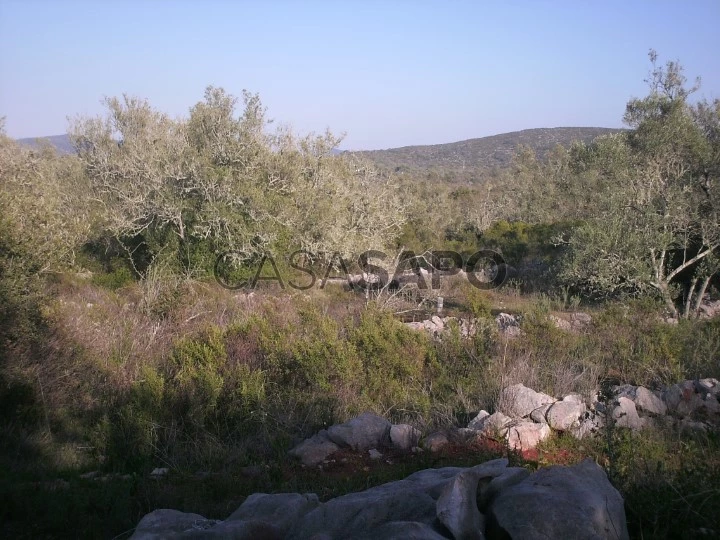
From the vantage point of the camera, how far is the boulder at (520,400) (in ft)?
21.4

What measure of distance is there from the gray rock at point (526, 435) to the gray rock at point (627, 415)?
0.75 m

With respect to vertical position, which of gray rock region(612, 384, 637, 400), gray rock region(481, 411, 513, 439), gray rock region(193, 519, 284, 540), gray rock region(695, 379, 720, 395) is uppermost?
gray rock region(193, 519, 284, 540)

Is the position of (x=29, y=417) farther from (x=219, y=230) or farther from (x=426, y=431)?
(x=219, y=230)

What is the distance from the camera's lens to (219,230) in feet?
48.8

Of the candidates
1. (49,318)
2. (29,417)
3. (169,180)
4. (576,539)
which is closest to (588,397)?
(576,539)

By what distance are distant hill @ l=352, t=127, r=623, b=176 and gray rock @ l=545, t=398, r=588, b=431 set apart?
57.9m

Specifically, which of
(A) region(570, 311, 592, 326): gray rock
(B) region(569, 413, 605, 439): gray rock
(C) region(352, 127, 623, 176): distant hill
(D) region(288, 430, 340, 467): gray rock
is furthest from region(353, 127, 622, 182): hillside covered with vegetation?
(D) region(288, 430, 340, 467): gray rock

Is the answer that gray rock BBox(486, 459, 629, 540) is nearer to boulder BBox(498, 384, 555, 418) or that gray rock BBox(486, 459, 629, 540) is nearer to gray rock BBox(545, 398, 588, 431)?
gray rock BBox(545, 398, 588, 431)

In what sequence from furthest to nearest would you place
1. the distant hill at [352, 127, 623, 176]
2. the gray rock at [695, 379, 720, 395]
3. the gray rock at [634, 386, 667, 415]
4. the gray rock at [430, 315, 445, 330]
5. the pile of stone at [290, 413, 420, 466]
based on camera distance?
the distant hill at [352, 127, 623, 176] < the gray rock at [430, 315, 445, 330] < the gray rock at [695, 379, 720, 395] < the gray rock at [634, 386, 667, 415] < the pile of stone at [290, 413, 420, 466]

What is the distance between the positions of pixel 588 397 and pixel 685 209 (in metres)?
8.07

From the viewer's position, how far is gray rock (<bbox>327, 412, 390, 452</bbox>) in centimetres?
605

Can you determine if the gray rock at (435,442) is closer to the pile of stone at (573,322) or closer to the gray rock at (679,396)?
the gray rock at (679,396)

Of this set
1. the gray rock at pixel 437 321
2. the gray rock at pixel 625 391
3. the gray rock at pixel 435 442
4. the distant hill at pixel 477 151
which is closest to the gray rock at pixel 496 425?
the gray rock at pixel 435 442

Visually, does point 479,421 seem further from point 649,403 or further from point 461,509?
point 461,509
